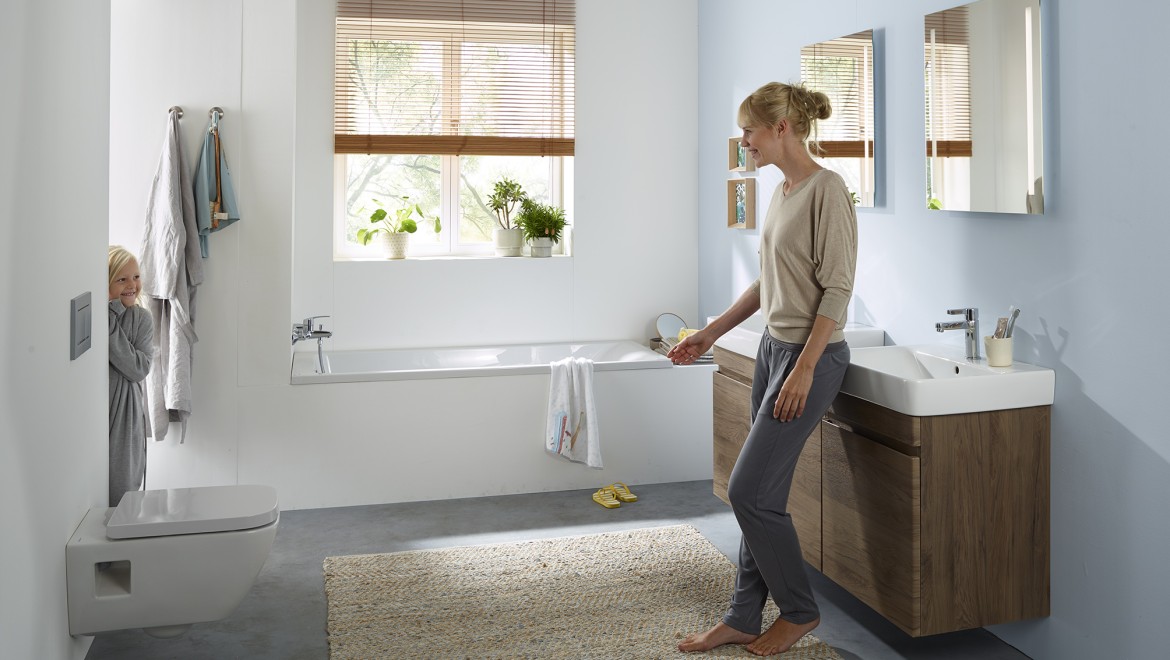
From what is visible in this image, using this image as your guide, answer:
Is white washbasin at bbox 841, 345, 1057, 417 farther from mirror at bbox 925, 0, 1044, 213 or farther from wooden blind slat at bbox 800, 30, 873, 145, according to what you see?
wooden blind slat at bbox 800, 30, 873, 145

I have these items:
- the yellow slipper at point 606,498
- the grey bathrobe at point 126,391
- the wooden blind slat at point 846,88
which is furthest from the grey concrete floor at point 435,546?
the wooden blind slat at point 846,88

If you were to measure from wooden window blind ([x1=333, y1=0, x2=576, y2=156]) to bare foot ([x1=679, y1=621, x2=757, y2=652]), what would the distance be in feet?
9.42

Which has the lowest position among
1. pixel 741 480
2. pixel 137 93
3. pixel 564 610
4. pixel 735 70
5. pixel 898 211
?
pixel 564 610

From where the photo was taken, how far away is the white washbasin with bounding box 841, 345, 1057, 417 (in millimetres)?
2484

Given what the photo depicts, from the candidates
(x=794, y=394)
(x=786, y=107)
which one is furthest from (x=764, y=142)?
(x=794, y=394)

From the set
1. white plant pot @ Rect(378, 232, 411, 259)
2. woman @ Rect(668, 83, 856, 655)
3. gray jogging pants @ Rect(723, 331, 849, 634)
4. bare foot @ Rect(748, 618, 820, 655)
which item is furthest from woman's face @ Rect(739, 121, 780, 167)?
white plant pot @ Rect(378, 232, 411, 259)

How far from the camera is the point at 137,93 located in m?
3.74

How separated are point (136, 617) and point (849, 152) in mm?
2653

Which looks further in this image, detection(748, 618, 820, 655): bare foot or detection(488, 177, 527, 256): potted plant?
detection(488, 177, 527, 256): potted plant

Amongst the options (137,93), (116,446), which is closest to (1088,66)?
(116,446)

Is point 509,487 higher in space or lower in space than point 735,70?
lower

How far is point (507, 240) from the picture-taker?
5.00 meters

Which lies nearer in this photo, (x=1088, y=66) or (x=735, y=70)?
(x=1088, y=66)

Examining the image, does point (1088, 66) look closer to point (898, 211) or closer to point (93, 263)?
point (898, 211)
